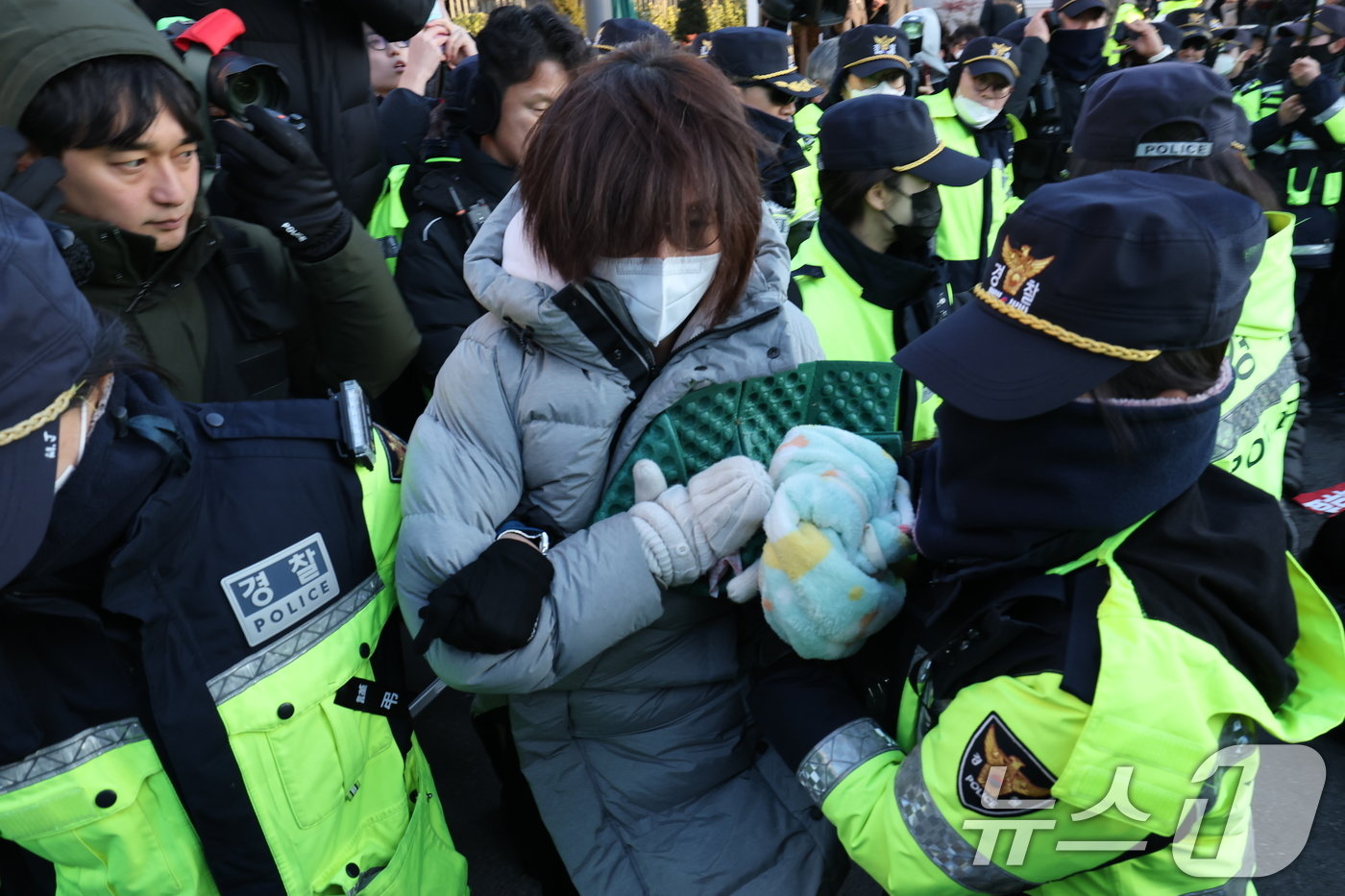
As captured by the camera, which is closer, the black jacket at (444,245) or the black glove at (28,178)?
the black glove at (28,178)

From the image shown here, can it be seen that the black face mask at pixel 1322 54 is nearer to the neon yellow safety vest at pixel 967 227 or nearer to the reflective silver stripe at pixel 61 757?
the neon yellow safety vest at pixel 967 227

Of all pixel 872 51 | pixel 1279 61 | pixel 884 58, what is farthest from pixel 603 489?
pixel 1279 61

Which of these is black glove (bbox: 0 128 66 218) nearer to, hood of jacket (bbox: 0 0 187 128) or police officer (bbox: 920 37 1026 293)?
hood of jacket (bbox: 0 0 187 128)

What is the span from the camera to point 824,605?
4.12 ft

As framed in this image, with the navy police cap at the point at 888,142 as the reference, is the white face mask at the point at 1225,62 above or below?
below

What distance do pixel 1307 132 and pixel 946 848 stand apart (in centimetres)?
513

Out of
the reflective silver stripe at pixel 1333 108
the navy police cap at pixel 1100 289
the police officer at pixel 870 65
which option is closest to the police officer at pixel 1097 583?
the navy police cap at pixel 1100 289

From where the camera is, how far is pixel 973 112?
14.9ft

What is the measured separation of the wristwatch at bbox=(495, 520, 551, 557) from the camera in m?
1.39

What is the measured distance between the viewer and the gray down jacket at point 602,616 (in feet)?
4.44

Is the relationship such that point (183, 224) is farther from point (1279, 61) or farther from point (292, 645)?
point (1279, 61)

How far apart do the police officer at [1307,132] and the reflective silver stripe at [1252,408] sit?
10.5 feet

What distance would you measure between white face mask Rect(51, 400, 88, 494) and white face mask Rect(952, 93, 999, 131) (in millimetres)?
4303

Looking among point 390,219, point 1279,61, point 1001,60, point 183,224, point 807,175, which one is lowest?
point 807,175
